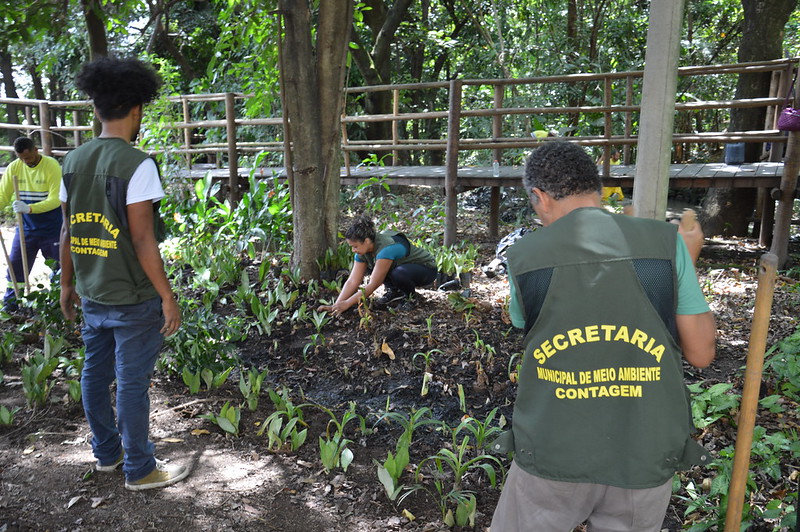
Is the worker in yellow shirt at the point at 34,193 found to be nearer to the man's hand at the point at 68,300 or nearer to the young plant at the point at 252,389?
the young plant at the point at 252,389

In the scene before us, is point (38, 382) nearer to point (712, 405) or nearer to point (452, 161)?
point (712, 405)

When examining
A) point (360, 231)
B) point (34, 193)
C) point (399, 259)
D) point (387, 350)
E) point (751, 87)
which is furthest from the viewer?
point (751, 87)

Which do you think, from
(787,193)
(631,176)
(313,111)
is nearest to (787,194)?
(787,193)

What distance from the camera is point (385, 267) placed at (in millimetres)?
5406

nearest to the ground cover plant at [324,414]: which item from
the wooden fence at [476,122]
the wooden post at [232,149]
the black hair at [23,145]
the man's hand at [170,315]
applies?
the man's hand at [170,315]

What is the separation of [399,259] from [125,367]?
3.20m

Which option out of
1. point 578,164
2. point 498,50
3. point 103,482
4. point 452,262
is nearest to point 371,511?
point 103,482

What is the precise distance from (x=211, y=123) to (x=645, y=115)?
7.78m

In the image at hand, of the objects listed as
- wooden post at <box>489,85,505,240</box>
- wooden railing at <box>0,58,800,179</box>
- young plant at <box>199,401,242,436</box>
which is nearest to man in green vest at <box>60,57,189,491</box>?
young plant at <box>199,401,242,436</box>

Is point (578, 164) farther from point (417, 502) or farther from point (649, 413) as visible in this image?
point (417, 502)

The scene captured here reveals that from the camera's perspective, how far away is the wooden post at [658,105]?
101 inches

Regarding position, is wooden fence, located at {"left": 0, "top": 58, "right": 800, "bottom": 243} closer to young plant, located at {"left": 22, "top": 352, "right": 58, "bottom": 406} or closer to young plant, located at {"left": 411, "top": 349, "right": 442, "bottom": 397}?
young plant, located at {"left": 411, "top": 349, "right": 442, "bottom": 397}

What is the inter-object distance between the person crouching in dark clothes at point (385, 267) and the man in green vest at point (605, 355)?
361cm

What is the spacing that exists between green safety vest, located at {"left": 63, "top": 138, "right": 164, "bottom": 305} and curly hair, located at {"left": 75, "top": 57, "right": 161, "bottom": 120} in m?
0.13
